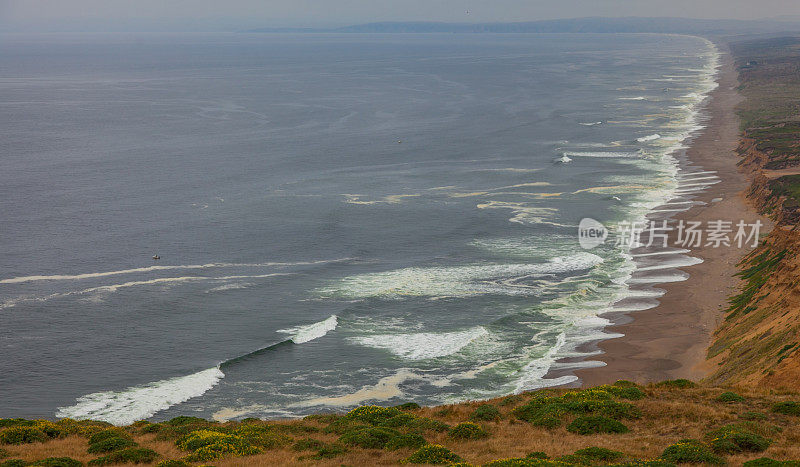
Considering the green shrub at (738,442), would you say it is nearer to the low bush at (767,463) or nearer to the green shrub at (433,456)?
the low bush at (767,463)

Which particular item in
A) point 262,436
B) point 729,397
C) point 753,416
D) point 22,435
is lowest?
point 262,436

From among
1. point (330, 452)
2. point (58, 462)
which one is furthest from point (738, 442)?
point (58, 462)

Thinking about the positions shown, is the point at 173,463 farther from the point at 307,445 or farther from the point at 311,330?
the point at 311,330

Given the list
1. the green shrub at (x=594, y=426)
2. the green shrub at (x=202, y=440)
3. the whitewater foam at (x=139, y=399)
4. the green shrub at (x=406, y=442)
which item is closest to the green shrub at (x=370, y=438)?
the green shrub at (x=406, y=442)

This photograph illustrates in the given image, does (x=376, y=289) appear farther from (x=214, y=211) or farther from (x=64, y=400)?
(x=214, y=211)

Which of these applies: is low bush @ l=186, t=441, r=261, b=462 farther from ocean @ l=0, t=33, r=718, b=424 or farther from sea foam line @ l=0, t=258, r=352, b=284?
sea foam line @ l=0, t=258, r=352, b=284

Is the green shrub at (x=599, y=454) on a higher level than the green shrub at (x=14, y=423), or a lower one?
higher
